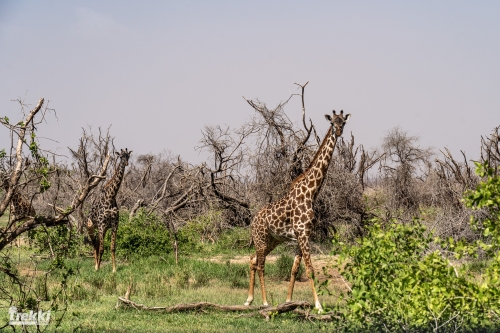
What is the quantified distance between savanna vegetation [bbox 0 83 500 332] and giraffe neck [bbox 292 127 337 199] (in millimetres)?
1215

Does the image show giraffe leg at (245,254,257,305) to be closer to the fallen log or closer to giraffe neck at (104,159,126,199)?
the fallen log

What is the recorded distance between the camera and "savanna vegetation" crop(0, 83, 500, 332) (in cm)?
615

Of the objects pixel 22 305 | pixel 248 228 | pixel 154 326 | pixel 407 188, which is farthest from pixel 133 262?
pixel 407 188

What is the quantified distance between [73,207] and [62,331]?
2.26 m

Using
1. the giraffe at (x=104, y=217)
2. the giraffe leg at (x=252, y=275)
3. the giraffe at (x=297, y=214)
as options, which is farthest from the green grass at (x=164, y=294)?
the giraffe at (x=297, y=214)

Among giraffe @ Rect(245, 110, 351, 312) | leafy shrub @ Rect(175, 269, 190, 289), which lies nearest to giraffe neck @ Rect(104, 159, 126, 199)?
leafy shrub @ Rect(175, 269, 190, 289)

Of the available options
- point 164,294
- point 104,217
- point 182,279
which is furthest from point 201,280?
point 104,217

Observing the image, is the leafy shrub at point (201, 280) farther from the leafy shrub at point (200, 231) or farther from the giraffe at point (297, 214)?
the leafy shrub at point (200, 231)

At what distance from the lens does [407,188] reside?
2450 centimetres

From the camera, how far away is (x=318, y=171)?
1062 cm

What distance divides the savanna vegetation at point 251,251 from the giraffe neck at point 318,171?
1215mm

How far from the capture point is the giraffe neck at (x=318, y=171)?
10570 millimetres

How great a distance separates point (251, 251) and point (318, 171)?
696cm

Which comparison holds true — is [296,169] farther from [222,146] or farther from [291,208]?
[291,208]
